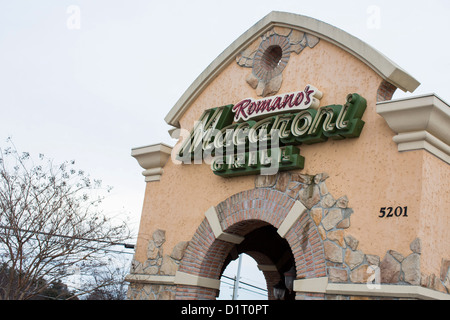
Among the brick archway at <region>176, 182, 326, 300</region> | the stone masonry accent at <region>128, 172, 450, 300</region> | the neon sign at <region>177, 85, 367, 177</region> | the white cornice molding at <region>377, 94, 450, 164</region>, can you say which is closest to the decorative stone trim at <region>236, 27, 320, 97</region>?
the neon sign at <region>177, 85, 367, 177</region>

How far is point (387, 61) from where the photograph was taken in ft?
30.5

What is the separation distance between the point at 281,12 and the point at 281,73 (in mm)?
1365

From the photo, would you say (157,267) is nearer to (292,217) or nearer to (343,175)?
(292,217)

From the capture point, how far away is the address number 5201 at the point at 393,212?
8.44m

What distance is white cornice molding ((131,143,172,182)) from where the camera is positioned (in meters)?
13.0

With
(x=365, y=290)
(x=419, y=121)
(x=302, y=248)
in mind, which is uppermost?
(x=419, y=121)

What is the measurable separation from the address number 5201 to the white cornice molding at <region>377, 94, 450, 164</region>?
1003 mm

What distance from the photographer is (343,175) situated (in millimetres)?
9438

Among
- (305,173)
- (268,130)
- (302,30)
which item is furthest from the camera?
(302,30)

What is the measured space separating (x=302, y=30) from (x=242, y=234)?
4500 millimetres

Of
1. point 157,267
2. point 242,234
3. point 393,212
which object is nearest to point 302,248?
point 393,212

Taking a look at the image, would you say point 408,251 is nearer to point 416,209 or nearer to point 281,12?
point 416,209
